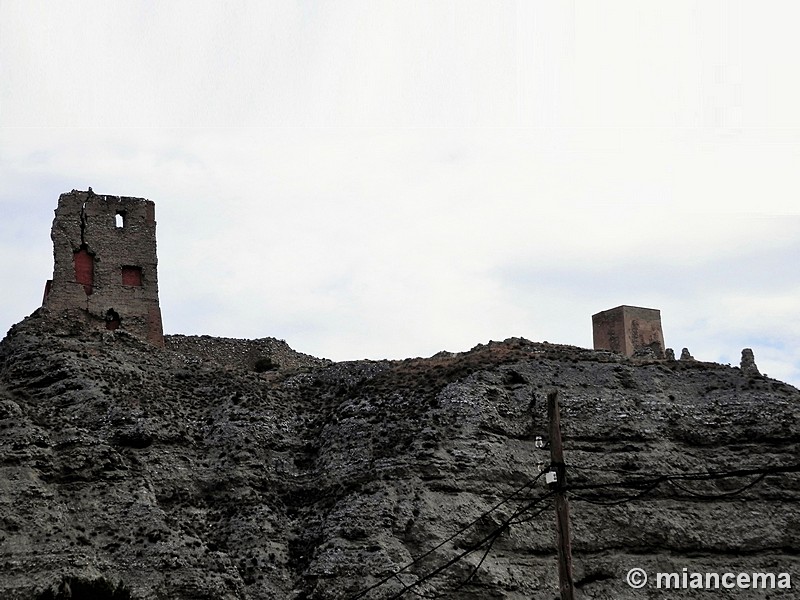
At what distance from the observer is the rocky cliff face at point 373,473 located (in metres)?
37.3

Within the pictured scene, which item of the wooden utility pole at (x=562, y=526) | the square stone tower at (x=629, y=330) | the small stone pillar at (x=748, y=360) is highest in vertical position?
the square stone tower at (x=629, y=330)

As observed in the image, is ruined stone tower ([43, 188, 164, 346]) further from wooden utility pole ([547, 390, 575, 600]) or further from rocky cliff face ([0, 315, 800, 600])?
wooden utility pole ([547, 390, 575, 600])

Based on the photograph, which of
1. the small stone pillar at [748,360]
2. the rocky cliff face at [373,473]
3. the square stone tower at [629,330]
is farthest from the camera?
the square stone tower at [629,330]

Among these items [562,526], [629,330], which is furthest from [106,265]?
[562,526]

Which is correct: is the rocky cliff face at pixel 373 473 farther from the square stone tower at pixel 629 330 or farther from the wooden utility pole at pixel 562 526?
the square stone tower at pixel 629 330

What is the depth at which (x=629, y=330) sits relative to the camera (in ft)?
199

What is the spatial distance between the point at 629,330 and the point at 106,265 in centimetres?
2653

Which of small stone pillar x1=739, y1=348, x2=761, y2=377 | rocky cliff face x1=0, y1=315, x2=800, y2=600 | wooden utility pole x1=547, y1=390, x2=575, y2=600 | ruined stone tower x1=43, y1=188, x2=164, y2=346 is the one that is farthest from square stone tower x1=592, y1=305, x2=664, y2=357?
wooden utility pole x1=547, y1=390, x2=575, y2=600

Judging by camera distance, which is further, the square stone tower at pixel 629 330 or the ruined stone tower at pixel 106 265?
the square stone tower at pixel 629 330

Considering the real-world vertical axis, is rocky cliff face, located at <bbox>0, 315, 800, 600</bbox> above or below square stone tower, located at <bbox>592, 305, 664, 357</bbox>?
below

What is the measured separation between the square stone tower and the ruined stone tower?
23649 mm

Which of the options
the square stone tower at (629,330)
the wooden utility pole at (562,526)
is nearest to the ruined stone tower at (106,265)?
the square stone tower at (629,330)

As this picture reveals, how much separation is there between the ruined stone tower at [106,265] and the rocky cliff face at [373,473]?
204cm

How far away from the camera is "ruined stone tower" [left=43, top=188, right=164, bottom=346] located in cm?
4912
